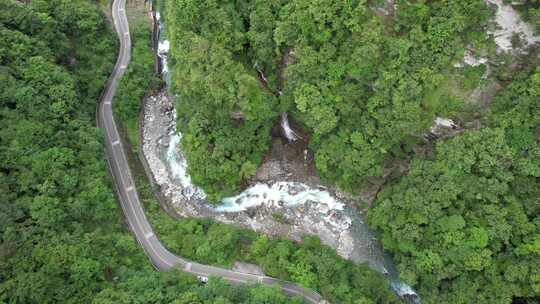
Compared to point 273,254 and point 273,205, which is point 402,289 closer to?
point 273,254

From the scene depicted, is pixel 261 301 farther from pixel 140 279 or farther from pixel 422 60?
pixel 422 60

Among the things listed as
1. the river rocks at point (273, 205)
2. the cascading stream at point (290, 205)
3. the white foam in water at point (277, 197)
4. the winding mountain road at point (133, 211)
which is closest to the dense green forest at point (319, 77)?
the white foam in water at point (277, 197)

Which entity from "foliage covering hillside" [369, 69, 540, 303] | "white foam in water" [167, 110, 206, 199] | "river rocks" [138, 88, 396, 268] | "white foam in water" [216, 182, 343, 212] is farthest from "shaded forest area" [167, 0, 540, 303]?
"river rocks" [138, 88, 396, 268]

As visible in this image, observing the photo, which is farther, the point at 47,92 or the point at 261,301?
the point at 47,92

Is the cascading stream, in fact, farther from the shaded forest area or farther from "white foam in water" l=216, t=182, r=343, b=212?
the shaded forest area

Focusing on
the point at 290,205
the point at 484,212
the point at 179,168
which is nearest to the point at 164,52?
the point at 179,168

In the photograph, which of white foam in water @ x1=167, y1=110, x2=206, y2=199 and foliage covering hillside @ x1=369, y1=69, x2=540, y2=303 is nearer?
foliage covering hillside @ x1=369, y1=69, x2=540, y2=303

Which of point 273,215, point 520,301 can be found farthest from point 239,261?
point 520,301
